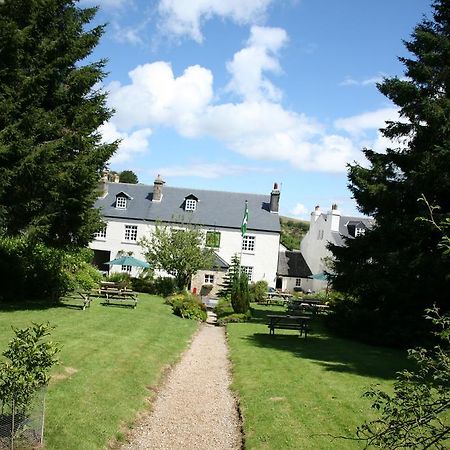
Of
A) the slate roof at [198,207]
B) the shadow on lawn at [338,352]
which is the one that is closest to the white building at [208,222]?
the slate roof at [198,207]

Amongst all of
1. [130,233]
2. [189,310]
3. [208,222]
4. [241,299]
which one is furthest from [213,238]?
[189,310]

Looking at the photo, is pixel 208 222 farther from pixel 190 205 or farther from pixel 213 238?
pixel 190 205

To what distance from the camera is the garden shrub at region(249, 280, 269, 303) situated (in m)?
40.0

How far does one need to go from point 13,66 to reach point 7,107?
2037 millimetres

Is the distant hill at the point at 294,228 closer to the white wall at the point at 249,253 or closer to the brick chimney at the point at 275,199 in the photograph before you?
the brick chimney at the point at 275,199

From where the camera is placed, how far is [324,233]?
168 feet

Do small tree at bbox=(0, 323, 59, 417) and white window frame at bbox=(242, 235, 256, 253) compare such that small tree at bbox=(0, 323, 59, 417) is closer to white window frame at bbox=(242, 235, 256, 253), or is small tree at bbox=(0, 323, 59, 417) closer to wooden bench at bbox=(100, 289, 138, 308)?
wooden bench at bbox=(100, 289, 138, 308)

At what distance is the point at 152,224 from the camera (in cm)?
4681

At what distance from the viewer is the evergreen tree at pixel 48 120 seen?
17031 mm

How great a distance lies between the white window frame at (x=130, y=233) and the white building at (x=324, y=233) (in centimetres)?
1896

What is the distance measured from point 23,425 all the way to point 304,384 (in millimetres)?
7383

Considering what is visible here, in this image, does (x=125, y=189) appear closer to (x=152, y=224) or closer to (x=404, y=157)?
(x=152, y=224)

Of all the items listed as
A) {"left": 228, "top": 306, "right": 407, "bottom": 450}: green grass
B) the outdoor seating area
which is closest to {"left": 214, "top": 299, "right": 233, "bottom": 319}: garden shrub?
the outdoor seating area

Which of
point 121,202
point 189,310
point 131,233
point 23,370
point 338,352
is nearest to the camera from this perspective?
point 23,370
